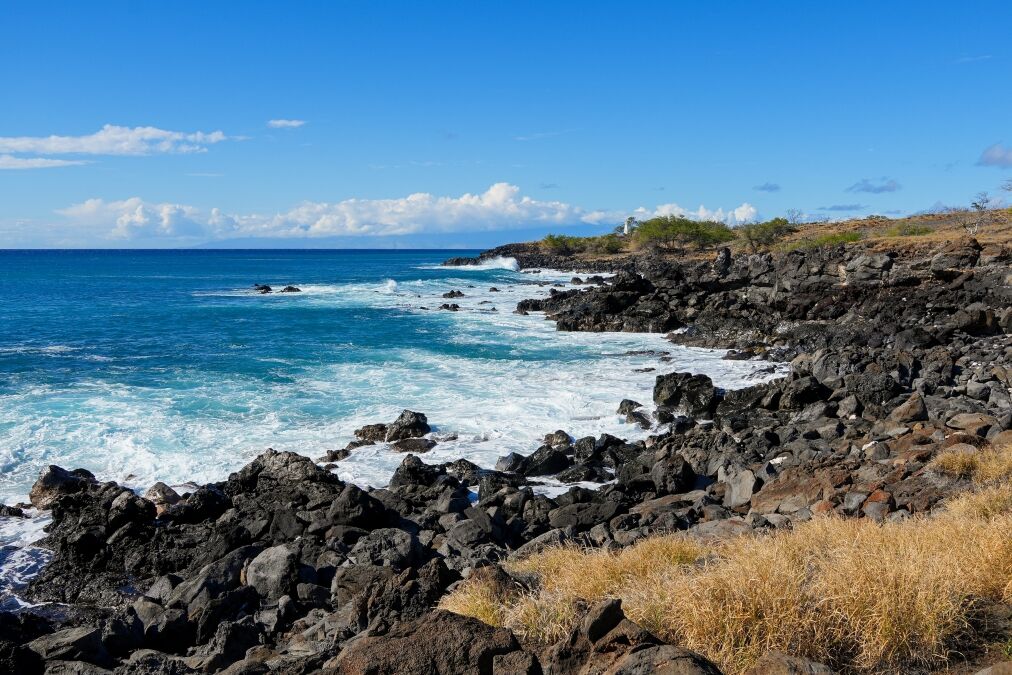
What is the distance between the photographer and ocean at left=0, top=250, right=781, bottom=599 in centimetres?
1931

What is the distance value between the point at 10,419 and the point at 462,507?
1534cm

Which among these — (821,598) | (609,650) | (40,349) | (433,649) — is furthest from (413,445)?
(40,349)

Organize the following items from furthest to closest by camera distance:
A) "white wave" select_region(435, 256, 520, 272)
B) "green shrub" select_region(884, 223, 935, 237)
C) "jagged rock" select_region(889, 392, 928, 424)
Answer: "white wave" select_region(435, 256, 520, 272) < "green shrub" select_region(884, 223, 935, 237) < "jagged rock" select_region(889, 392, 928, 424)

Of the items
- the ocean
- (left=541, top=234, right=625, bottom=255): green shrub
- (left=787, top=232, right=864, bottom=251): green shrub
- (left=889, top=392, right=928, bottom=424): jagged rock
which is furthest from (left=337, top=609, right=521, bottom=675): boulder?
(left=541, top=234, right=625, bottom=255): green shrub

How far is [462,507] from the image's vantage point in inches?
583

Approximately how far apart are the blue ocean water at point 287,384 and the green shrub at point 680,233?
62841mm

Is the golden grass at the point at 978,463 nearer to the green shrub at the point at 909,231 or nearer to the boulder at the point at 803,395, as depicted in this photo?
the boulder at the point at 803,395

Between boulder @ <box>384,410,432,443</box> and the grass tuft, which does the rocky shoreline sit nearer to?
boulder @ <box>384,410,432,443</box>

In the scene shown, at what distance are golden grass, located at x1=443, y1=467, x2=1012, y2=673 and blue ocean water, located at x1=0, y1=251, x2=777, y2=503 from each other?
456 inches

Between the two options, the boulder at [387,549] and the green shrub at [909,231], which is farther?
the green shrub at [909,231]

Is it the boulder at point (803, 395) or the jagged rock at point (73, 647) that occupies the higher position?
the boulder at point (803, 395)

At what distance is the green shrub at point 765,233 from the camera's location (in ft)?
304

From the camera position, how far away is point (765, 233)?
93.8 m

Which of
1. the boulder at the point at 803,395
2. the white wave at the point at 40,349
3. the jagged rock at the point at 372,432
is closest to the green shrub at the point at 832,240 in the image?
the boulder at the point at 803,395
